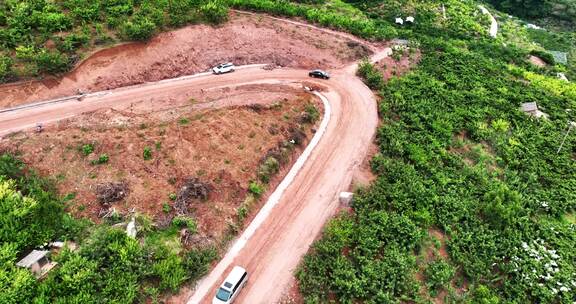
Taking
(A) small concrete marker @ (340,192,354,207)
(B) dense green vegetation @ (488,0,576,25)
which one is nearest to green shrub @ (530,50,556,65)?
(B) dense green vegetation @ (488,0,576,25)

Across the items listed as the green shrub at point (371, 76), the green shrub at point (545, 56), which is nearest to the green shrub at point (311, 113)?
the green shrub at point (371, 76)

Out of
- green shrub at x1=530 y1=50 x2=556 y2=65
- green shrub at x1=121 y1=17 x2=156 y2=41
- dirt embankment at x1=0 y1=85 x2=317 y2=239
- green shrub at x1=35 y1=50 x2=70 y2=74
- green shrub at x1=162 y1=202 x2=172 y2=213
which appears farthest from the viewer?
green shrub at x1=530 y1=50 x2=556 y2=65

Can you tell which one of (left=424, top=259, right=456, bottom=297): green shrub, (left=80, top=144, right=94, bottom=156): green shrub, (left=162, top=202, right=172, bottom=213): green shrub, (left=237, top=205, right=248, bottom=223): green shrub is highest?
(left=80, top=144, right=94, bottom=156): green shrub

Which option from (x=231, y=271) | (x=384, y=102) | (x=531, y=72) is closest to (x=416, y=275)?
(x=231, y=271)

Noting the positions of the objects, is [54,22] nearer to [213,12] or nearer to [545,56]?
[213,12]

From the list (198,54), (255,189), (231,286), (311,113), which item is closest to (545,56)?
(311,113)

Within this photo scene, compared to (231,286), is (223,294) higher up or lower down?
lower down

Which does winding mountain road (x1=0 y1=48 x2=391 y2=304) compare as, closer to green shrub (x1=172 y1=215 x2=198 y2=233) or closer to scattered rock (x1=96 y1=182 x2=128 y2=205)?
green shrub (x1=172 y1=215 x2=198 y2=233)
